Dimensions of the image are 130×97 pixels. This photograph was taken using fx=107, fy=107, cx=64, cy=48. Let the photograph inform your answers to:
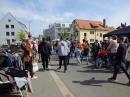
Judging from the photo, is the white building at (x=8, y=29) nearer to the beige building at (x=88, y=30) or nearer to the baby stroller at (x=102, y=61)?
the beige building at (x=88, y=30)

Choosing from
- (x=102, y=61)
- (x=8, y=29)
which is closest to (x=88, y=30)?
(x=8, y=29)

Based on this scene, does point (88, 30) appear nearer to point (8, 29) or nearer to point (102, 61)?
point (8, 29)

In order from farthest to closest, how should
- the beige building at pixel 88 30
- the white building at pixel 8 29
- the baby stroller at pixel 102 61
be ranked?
the beige building at pixel 88 30 < the white building at pixel 8 29 < the baby stroller at pixel 102 61

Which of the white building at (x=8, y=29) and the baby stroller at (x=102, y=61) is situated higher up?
the white building at (x=8, y=29)

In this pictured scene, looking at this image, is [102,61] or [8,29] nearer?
[102,61]

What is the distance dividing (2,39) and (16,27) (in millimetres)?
7185

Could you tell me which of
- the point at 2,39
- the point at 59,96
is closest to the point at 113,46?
the point at 59,96

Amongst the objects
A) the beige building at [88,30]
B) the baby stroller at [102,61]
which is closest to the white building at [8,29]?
the beige building at [88,30]

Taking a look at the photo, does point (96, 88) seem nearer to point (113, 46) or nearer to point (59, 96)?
point (59, 96)

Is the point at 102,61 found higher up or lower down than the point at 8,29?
lower down

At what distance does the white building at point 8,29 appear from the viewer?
42000 mm

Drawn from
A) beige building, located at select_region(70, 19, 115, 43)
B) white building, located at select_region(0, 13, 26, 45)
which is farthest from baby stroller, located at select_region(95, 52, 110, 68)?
white building, located at select_region(0, 13, 26, 45)

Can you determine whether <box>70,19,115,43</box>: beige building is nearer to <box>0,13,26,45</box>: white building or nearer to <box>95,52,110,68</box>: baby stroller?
<box>0,13,26,45</box>: white building

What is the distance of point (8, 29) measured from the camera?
4256 cm
